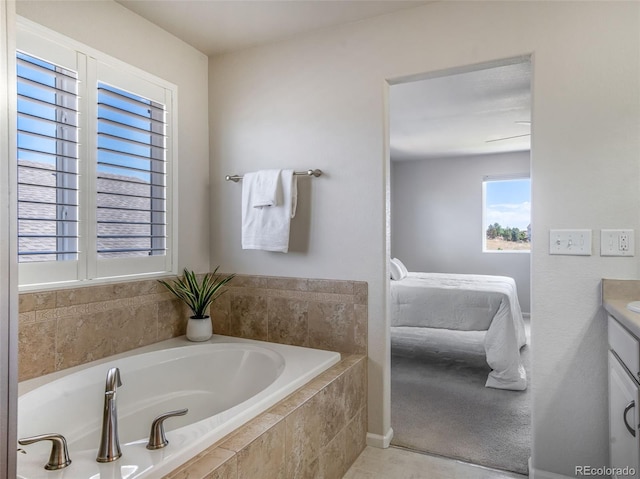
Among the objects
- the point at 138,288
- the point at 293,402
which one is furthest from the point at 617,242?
the point at 138,288

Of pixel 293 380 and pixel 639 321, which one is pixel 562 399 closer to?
pixel 639 321

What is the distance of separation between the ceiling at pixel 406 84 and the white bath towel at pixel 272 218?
0.87 metres

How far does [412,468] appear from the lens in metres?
2.07

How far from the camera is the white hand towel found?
2482mm

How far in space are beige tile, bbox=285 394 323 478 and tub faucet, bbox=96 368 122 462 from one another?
0.59m

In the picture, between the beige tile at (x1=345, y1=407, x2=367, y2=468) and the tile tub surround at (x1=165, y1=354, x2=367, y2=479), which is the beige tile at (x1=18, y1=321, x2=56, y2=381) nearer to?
the tile tub surround at (x1=165, y1=354, x2=367, y2=479)

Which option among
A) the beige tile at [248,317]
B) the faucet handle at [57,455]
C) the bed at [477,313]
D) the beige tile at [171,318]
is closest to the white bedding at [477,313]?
the bed at [477,313]

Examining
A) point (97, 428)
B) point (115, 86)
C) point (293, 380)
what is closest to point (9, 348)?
point (293, 380)

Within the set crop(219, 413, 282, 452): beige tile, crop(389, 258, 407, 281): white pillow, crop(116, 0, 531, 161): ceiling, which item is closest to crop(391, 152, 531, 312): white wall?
crop(116, 0, 531, 161): ceiling

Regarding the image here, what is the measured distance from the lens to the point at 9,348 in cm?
51

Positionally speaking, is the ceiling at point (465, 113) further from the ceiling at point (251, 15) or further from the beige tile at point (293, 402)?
the beige tile at point (293, 402)

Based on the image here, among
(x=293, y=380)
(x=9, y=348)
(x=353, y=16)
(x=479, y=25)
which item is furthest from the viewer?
(x=353, y=16)

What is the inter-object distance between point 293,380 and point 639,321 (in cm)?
132

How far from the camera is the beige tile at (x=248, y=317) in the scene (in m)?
2.65
